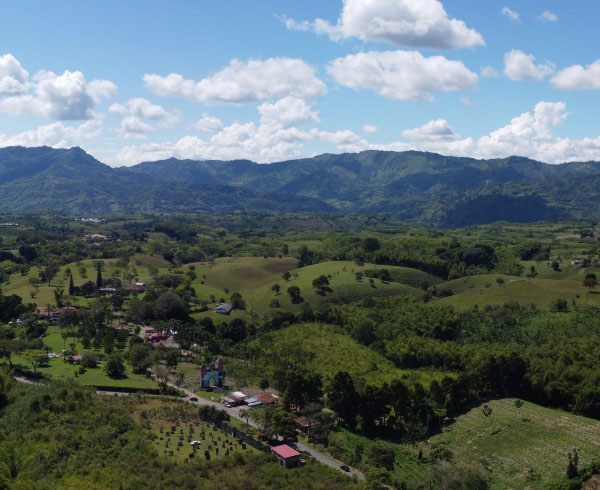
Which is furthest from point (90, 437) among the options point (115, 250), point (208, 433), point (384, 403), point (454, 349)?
point (115, 250)

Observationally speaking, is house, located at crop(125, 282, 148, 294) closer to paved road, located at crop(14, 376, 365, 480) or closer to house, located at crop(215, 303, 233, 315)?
house, located at crop(215, 303, 233, 315)

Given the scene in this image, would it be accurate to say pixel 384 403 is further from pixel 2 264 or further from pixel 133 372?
pixel 2 264

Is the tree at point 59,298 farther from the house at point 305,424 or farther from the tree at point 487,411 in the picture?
the tree at point 487,411

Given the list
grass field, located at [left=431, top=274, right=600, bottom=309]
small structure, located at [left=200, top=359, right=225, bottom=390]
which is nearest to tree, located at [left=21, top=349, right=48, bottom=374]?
small structure, located at [left=200, top=359, right=225, bottom=390]

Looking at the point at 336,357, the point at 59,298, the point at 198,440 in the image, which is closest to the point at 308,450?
the point at 198,440

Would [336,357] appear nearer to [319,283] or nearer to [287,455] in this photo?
[287,455]

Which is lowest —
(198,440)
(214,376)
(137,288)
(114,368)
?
(214,376)

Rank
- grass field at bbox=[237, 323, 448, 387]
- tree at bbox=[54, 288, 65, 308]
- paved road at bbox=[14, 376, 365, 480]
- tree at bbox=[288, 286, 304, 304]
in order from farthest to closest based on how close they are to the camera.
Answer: tree at bbox=[288, 286, 304, 304] < tree at bbox=[54, 288, 65, 308] < grass field at bbox=[237, 323, 448, 387] < paved road at bbox=[14, 376, 365, 480]
